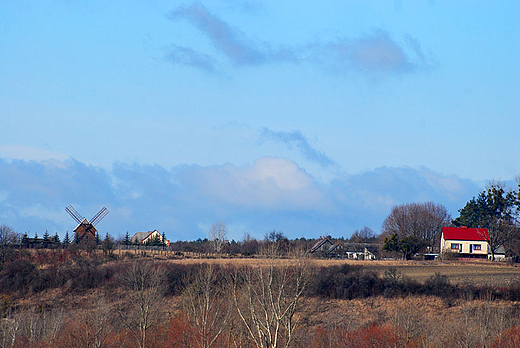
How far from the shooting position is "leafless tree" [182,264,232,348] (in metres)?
47.4

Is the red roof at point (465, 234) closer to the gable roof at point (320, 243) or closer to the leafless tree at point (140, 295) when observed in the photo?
the gable roof at point (320, 243)

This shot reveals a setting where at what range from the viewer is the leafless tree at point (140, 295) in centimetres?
5868

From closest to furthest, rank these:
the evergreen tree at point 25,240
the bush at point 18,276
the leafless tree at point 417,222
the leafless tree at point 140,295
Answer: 1. the leafless tree at point 140,295
2. the bush at point 18,276
3. the evergreen tree at point 25,240
4. the leafless tree at point 417,222

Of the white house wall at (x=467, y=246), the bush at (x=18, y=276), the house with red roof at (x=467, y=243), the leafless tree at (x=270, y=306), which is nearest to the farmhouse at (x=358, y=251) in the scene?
the white house wall at (x=467, y=246)

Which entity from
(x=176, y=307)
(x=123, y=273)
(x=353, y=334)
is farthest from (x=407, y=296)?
(x=123, y=273)

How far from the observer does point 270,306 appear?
44625 millimetres

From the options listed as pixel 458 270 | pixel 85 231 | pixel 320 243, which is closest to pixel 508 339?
pixel 458 270

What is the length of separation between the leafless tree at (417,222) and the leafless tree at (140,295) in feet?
232

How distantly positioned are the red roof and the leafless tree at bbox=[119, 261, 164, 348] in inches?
2295

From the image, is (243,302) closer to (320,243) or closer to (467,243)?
(467,243)

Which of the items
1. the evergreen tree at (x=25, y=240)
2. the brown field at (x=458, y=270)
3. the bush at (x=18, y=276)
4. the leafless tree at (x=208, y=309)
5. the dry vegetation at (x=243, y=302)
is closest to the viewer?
the leafless tree at (x=208, y=309)

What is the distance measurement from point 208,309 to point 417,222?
3747 inches

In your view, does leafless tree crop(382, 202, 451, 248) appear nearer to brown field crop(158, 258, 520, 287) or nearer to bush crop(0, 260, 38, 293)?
brown field crop(158, 258, 520, 287)

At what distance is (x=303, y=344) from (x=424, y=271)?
117 ft
